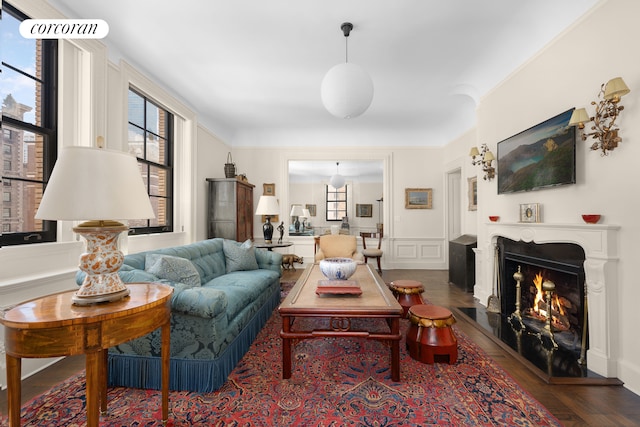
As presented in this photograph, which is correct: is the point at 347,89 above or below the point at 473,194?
above

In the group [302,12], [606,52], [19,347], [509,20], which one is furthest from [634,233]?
[19,347]

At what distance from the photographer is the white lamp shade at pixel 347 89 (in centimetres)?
249

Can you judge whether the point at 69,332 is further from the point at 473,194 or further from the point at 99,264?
the point at 473,194

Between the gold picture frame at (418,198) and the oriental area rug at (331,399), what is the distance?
13.8ft

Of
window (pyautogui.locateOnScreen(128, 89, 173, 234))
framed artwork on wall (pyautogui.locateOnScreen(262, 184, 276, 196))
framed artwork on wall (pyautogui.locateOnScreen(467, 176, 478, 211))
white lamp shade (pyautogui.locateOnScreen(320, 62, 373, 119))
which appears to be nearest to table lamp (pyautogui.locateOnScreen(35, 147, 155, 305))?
white lamp shade (pyautogui.locateOnScreen(320, 62, 373, 119))

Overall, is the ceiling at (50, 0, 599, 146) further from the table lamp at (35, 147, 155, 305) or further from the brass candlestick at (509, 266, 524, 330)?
the brass candlestick at (509, 266, 524, 330)

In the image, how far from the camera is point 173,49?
3.15m

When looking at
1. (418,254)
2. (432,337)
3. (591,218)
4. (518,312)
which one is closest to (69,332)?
(432,337)

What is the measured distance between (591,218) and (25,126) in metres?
4.32

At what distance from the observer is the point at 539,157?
9.18ft

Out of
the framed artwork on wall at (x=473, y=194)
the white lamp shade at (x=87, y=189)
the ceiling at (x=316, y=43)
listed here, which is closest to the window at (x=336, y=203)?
the framed artwork on wall at (x=473, y=194)

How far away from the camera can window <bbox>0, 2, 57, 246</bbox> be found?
A: 7.07 ft

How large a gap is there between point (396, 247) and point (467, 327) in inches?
128

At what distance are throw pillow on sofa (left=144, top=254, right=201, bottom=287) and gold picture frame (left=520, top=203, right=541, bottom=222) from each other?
3.16 m
